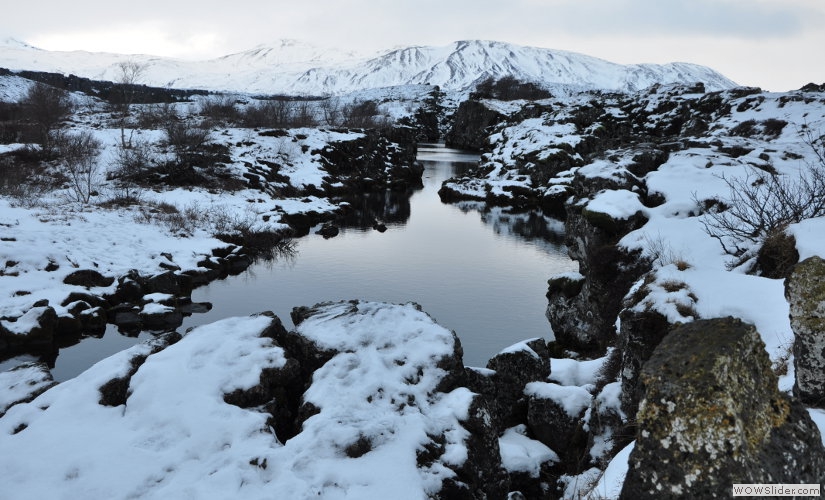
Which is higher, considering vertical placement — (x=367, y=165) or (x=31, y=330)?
(x=367, y=165)

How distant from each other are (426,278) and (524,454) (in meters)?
20.3

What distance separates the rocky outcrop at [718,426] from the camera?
390 centimetres

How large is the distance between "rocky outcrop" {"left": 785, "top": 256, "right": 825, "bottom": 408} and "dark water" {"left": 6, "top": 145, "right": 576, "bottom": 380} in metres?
15.5

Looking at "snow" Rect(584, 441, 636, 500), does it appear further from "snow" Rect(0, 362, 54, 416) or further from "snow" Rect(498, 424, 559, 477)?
"snow" Rect(0, 362, 54, 416)

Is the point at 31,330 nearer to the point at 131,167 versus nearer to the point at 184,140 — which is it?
the point at 131,167

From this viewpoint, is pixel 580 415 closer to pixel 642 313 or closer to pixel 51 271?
pixel 642 313

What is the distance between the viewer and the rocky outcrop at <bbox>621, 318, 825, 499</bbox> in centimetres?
390

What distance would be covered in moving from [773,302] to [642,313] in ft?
8.15

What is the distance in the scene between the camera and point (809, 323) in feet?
19.9

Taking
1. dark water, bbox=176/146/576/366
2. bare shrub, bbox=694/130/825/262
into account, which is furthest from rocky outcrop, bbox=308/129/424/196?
bare shrub, bbox=694/130/825/262

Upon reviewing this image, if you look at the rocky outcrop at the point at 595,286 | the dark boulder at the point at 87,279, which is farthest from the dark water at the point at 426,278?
the dark boulder at the point at 87,279

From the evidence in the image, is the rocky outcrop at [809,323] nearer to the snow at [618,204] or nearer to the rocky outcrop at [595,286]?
the rocky outcrop at [595,286]

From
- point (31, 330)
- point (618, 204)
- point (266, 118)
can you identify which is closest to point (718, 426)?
point (618, 204)

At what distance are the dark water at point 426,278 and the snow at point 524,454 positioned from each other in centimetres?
723
